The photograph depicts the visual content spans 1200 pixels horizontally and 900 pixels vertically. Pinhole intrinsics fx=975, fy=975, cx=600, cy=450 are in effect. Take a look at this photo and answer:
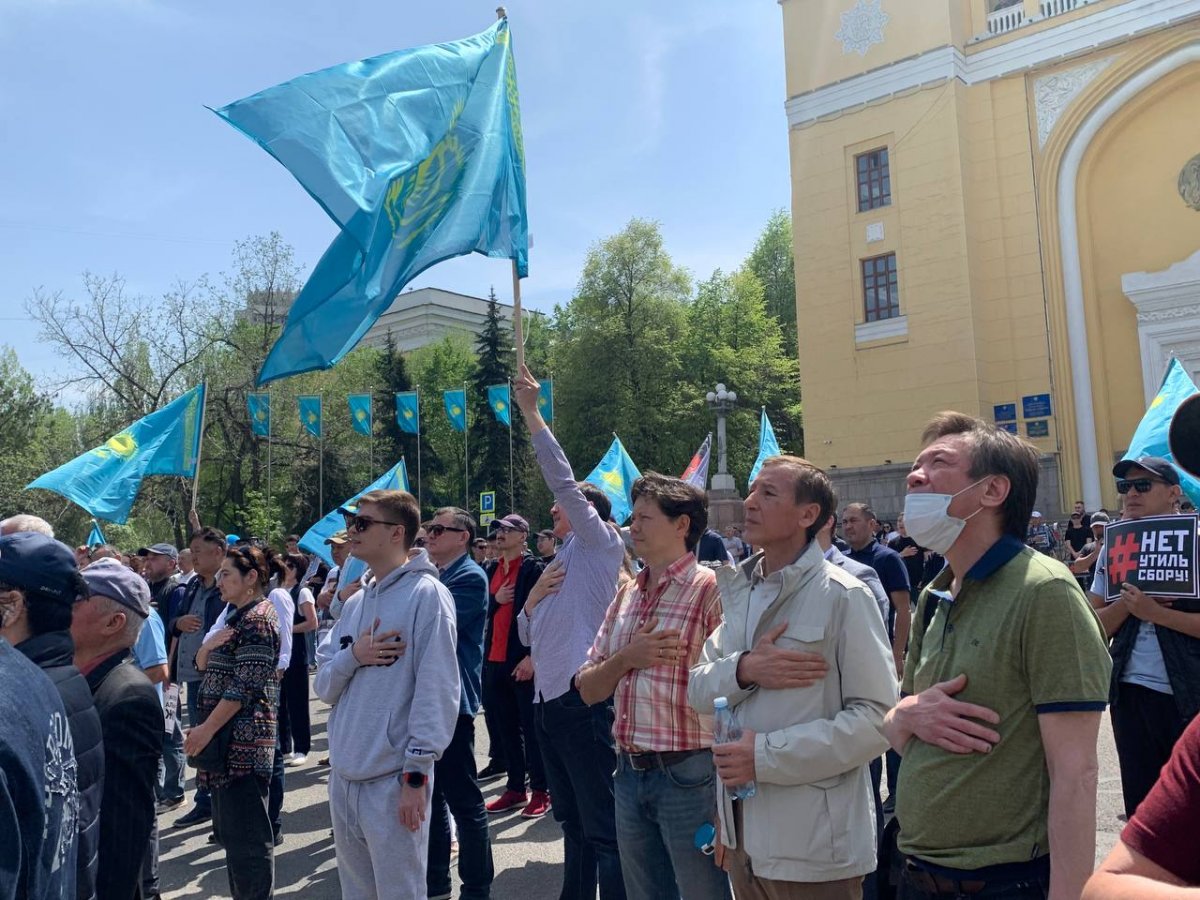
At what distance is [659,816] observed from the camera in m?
3.64

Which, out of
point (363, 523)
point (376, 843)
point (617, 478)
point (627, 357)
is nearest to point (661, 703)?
point (376, 843)

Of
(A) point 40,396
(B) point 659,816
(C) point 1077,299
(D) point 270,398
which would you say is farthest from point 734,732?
(A) point 40,396

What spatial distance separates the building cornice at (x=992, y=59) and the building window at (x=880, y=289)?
469 cm

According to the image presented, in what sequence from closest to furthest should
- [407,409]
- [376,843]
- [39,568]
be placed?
[39,568] < [376,843] < [407,409]

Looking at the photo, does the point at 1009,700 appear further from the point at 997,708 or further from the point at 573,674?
the point at 573,674

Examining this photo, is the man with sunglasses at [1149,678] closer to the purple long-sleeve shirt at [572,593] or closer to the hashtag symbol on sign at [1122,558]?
the hashtag symbol on sign at [1122,558]

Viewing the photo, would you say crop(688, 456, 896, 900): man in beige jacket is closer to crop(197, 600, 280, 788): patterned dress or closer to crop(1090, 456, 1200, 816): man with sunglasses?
crop(1090, 456, 1200, 816): man with sunglasses

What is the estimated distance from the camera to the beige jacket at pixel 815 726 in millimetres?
2848

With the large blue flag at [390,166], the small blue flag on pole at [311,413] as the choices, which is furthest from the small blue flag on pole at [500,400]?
the large blue flag at [390,166]

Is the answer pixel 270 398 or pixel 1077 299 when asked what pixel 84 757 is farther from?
pixel 270 398

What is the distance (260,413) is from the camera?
32906 mm

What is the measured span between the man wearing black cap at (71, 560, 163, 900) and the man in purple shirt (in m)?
1.82

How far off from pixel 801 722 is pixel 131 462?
10038 millimetres

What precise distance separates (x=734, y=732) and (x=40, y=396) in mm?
43937
